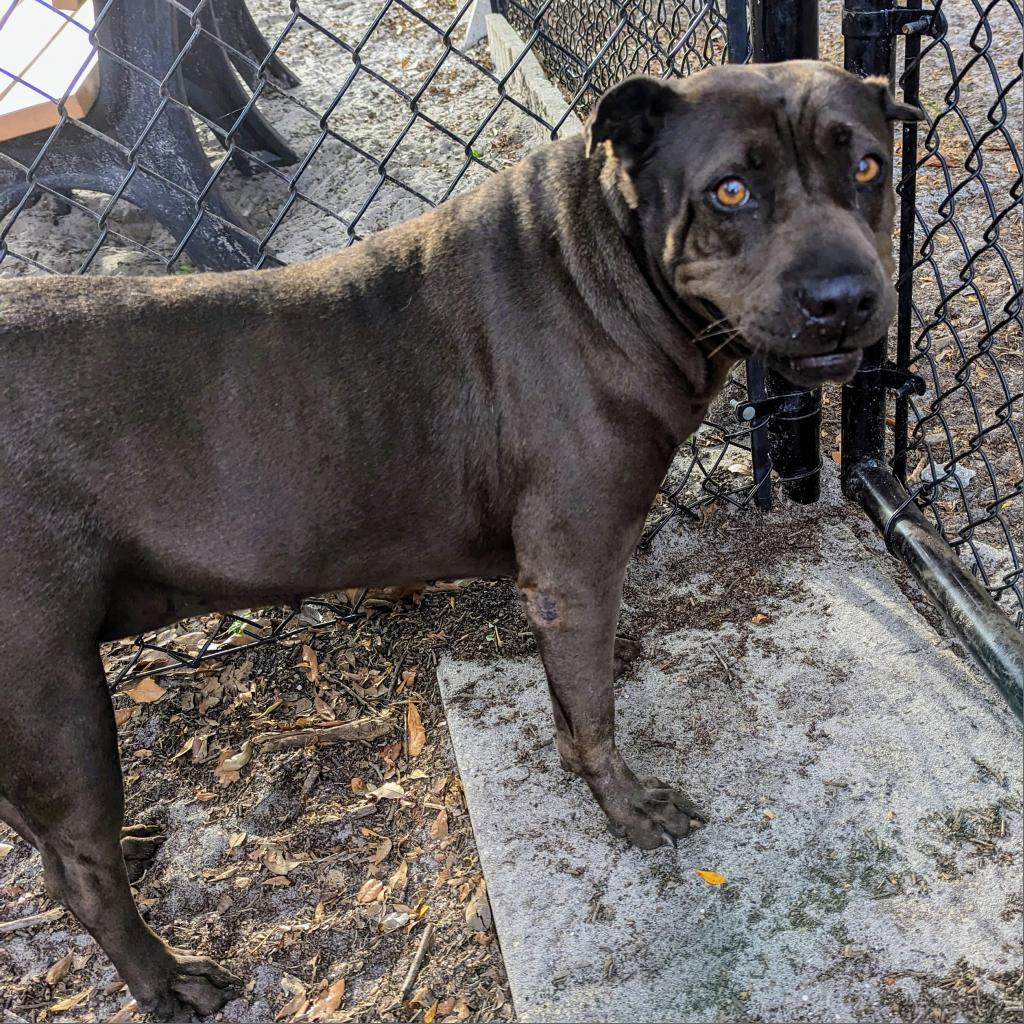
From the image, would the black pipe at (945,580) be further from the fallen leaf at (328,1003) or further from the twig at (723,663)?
the fallen leaf at (328,1003)

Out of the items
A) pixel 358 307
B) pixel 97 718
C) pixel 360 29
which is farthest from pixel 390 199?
pixel 97 718

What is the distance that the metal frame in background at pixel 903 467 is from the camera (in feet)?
10.0

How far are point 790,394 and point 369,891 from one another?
2142mm

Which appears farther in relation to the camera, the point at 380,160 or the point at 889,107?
the point at 380,160

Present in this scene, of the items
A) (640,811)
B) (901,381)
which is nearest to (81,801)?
(640,811)

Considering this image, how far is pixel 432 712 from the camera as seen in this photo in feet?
11.5

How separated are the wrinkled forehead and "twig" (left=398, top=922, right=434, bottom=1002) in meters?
2.07

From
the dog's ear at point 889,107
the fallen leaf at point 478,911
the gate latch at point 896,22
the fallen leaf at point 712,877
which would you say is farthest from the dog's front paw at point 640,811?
the gate latch at point 896,22

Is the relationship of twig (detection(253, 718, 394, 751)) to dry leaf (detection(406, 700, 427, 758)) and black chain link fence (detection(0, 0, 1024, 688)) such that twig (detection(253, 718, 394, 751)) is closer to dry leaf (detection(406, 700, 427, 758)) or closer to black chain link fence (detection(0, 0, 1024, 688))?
dry leaf (detection(406, 700, 427, 758))

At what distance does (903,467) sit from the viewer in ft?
12.8

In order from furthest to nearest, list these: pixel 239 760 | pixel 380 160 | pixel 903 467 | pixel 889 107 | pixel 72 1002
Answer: pixel 380 160 → pixel 903 467 → pixel 239 760 → pixel 72 1002 → pixel 889 107

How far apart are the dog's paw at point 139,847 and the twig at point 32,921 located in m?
0.21

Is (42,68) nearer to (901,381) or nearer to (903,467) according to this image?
(901,381)

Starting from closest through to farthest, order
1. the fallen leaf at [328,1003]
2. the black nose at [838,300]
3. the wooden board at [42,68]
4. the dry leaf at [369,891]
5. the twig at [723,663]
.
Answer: the black nose at [838,300], the fallen leaf at [328,1003], the dry leaf at [369,891], the twig at [723,663], the wooden board at [42,68]
